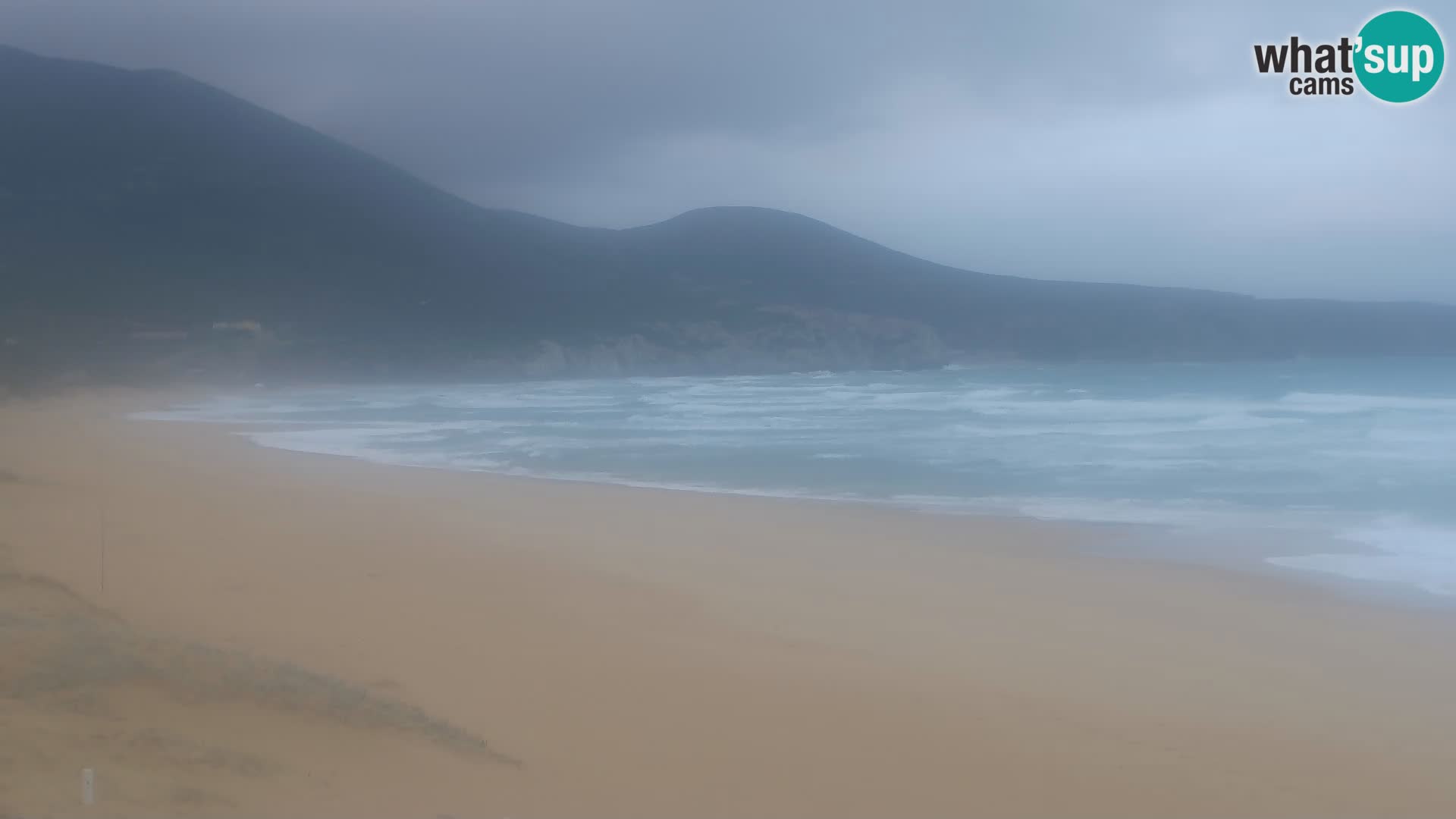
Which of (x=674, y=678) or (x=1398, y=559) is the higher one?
(x=674, y=678)

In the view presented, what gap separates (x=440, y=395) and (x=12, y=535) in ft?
98.6

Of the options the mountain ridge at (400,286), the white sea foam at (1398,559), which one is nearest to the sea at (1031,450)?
the white sea foam at (1398,559)

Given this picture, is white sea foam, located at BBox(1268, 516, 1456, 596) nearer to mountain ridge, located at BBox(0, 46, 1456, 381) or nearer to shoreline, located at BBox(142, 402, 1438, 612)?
shoreline, located at BBox(142, 402, 1438, 612)

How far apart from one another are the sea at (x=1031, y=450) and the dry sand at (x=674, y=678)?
240cm

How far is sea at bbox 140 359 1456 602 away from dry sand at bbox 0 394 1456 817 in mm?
2395

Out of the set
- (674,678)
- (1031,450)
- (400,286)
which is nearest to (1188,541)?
(674,678)

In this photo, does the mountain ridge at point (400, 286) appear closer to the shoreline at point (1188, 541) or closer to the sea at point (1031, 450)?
the sea at point (1031, 450)

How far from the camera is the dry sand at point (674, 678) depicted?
3.62 metres

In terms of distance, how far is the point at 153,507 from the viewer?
9.23m

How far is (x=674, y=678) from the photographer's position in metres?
5.04

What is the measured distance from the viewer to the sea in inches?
389

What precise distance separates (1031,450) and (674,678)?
1280 cm

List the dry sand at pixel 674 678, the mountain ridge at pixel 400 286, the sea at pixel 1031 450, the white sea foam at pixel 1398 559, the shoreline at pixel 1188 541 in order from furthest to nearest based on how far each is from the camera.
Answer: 1. the mountain ridge at pixel 400 286
2. the sea at pixel 1031 450
3. the white sea foam at pixel 1398 559
4. the shoreline at pixel 1188 541
5. the dry sand at pixel 674 678

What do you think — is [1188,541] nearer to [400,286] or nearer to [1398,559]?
[1398,559]
